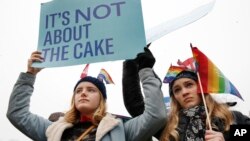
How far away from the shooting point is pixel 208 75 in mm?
3375

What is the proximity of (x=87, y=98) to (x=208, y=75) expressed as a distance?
3.77ft

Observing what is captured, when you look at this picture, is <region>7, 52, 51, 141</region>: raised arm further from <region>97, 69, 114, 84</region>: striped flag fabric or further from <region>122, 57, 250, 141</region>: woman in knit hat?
<region>97, 69, 114, 84</region>: striped flag fabric

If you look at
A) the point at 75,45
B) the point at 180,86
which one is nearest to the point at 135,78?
the point at 180,86

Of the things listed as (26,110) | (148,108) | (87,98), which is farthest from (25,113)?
(148,108)

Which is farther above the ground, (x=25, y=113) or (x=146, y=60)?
(x=146, y=60)

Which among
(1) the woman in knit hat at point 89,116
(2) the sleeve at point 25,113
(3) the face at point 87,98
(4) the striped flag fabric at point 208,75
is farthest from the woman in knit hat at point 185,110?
(2) the sleeve at point 25,113

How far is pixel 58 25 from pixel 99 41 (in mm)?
492

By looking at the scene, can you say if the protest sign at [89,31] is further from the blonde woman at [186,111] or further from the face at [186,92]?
the face at [186,92]

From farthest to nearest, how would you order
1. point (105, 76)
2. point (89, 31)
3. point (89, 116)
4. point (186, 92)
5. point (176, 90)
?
point (105, 76) < point (176, 90) < point (186, 92) < point (89, 31) < point (89, 116)

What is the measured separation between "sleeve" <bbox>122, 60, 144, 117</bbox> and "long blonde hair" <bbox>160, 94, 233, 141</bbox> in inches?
11.7

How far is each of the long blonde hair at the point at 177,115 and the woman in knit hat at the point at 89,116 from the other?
268 millimetres

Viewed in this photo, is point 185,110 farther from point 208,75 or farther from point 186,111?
point 208,75

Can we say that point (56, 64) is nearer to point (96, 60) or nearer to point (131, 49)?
point (96, 60)

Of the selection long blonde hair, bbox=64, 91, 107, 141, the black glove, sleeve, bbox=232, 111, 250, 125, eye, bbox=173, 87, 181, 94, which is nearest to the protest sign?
the black glove
